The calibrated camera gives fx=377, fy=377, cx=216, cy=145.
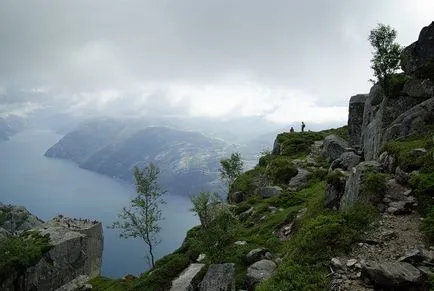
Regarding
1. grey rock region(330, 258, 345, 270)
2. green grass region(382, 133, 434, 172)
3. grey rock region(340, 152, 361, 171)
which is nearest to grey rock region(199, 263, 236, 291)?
grey rock region(330, 258, 345, 270)

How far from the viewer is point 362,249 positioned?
20.1 metres

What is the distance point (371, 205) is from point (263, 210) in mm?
26798

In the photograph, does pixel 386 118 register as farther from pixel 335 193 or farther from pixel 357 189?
pixel 357 189

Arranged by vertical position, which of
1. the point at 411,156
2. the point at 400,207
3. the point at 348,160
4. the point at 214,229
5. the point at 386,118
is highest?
the point at 386,118

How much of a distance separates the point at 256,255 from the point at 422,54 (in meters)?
34.9

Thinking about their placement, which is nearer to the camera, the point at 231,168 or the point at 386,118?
the point at 386,118

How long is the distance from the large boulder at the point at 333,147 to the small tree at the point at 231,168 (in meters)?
32.4

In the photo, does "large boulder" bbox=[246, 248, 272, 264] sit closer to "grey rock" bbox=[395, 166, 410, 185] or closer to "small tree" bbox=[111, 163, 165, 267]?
"grey rock" bbox=[395, 166, 410, 185]

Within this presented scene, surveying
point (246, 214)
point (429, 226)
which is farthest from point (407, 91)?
point (429, 226)

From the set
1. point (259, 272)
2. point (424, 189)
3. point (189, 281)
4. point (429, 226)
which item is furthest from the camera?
point (189, 281)

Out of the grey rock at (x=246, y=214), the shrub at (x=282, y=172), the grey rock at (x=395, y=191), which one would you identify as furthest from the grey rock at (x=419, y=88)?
the grey rock at (x=246, y=214)

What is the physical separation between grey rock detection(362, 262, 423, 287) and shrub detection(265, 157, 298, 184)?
49.0 meters

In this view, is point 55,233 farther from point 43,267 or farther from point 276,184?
point 276,184

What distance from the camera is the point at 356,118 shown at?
67062 millimetres
